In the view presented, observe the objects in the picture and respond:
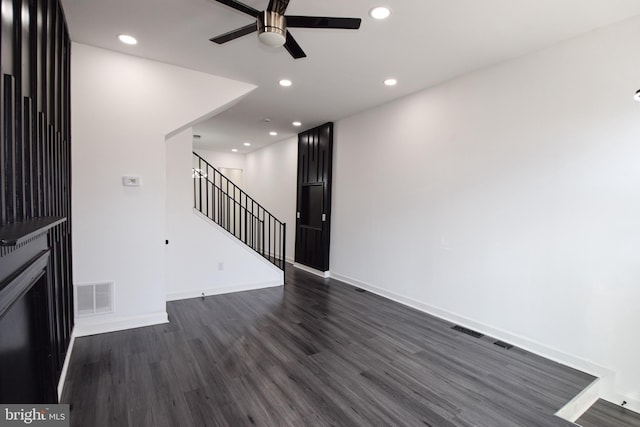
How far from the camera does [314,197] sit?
6332 millimetres

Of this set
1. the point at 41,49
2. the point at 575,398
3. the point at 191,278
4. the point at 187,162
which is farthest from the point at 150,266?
the point at 575,398

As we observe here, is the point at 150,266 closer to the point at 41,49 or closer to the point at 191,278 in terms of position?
the point at 191,278

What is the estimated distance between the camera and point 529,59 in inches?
121

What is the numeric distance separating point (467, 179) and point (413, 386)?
242cm

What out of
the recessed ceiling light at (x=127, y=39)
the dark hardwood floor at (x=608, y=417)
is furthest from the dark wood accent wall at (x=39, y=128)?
the dark hardwood floor at (x=608, y=417)

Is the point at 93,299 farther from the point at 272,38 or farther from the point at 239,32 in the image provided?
the point at 272,38

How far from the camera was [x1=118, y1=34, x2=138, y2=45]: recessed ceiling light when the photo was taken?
2.94m

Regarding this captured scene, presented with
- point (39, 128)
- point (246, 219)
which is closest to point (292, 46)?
point (39, 128)

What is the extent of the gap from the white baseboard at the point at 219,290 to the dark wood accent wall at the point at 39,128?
1.54 meters

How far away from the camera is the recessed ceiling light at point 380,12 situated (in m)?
2.43

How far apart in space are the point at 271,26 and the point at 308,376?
2.74 m

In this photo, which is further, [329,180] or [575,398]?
[329,180]

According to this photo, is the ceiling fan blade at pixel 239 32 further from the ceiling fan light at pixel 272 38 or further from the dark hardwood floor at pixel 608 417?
the dark hardwood floor at pixel 608 417

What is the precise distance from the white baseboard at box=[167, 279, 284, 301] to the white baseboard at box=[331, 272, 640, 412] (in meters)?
2.19
